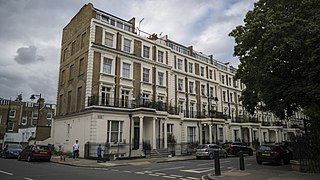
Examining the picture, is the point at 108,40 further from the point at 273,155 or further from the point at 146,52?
the point at 273,155

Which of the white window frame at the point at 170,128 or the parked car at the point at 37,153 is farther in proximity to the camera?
the white window frame at the point at 170,128

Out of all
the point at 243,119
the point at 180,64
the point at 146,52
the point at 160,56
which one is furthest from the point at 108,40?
the point at 243,119

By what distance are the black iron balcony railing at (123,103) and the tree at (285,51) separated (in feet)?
40.5

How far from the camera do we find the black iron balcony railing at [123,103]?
24.6m

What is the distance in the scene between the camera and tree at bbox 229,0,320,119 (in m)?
12.5

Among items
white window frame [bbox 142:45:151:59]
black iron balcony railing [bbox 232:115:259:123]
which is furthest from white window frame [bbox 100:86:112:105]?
black iron balcony railing [bbox 232:115:259:123]

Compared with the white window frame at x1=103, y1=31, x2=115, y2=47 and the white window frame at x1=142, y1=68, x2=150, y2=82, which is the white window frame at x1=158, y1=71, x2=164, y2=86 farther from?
the white window frame at x1=103, y1=31, x2=115, y2=47

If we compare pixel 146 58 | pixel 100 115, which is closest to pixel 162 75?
pixel 146 58

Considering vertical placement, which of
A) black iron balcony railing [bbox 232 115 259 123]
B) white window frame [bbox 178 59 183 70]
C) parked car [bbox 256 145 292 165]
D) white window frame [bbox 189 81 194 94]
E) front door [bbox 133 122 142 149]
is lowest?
parked car [bbox 256 145 292 165]

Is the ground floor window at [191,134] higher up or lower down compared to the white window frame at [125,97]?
lower down

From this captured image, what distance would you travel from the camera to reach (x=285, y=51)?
1348 cm

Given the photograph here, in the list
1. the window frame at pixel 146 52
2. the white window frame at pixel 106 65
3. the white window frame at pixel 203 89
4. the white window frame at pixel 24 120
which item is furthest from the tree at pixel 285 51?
the white window frame at pixel 24 120

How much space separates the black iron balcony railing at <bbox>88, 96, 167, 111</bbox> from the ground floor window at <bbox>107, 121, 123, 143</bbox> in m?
1.88

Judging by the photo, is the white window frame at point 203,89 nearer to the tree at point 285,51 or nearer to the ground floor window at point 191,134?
the ground floor window at point 191,134
